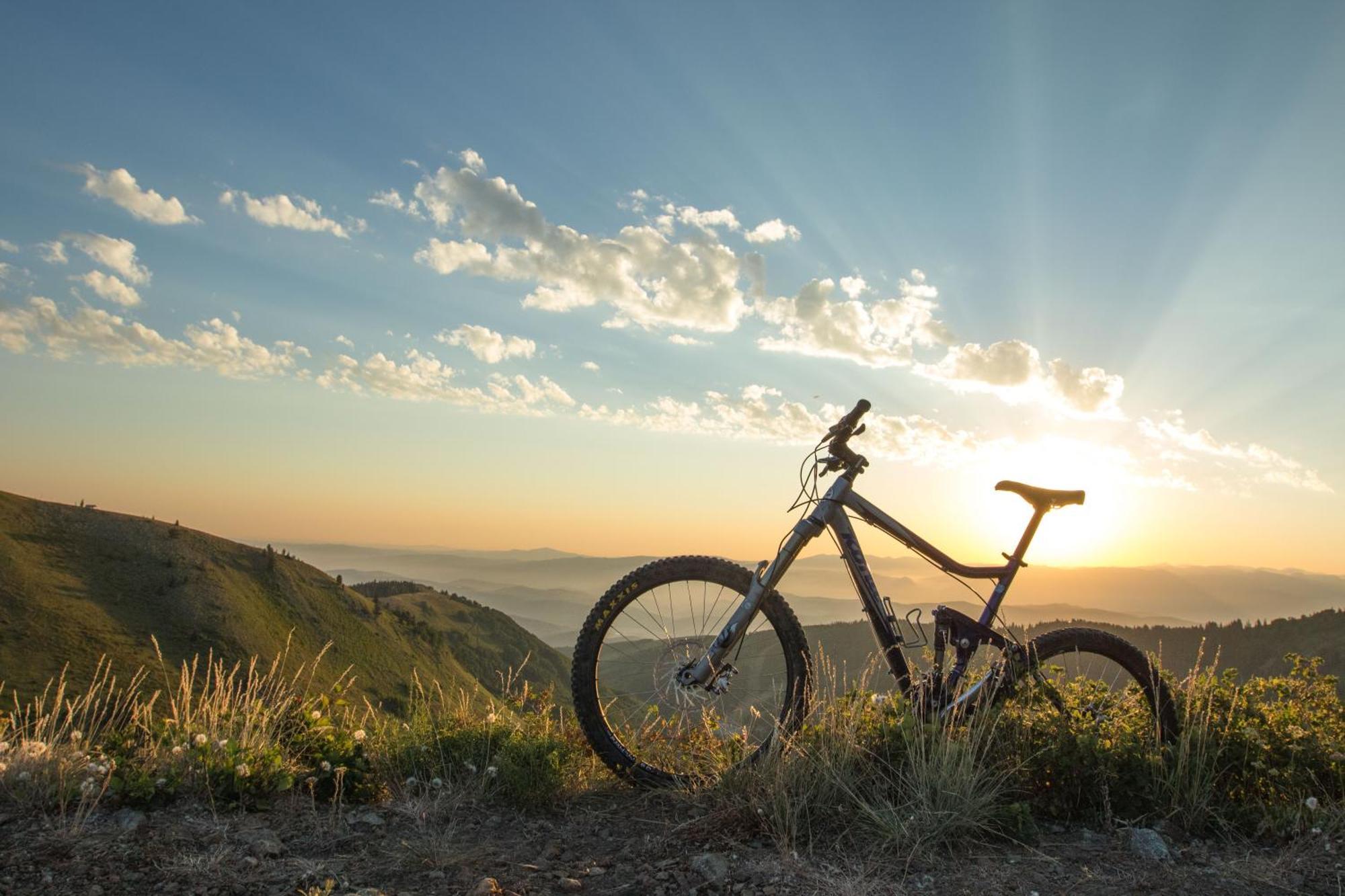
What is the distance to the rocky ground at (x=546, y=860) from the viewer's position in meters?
3.24

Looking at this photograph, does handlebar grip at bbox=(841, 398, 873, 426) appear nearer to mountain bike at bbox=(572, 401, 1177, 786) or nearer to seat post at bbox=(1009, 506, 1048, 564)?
mountain bike at bbox=(572, 401, 1177, 786)

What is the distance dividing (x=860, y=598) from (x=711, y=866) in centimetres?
206

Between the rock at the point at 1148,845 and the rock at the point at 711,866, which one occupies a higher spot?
the rock at the point at 1148,845

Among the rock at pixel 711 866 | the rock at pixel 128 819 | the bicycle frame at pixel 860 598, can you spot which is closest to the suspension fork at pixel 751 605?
the bicycle frame at pixel 860 598

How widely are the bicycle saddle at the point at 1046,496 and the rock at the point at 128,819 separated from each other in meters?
5.25

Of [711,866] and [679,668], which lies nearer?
[711,866]

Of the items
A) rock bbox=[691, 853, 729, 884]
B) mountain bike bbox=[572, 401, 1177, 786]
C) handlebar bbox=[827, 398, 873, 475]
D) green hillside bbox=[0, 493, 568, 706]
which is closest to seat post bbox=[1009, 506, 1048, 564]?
mountain bike bbox=[572, 401, 1177, 786]

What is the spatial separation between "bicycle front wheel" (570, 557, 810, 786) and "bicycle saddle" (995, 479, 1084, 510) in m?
1.71

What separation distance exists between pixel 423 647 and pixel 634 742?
63.0 meters

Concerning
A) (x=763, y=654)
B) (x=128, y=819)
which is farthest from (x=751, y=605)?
(x=128, y=819)

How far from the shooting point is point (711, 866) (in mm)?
3387

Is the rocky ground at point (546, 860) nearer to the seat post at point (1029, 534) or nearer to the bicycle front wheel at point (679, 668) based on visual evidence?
the bicycle front wheel at point (679, 668)

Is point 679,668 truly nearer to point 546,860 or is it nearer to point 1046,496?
point 546,860

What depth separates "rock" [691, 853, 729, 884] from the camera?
10.9ft
